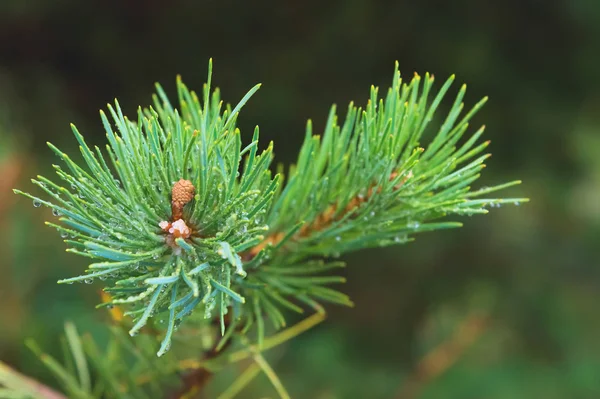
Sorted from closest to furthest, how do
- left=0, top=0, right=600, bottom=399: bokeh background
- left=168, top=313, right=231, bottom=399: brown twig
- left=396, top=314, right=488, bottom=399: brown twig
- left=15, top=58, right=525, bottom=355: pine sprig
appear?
left=15, top=58, right=525, bottom=355: pine sprig, left=168, top=313, right=231, bottom=399: brown twig, left=396, top=314, right=488, bottom=399: brown twig, left=0, top=0, right=600, bottom=399: bokeh background

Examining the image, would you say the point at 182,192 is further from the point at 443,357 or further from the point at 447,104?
the point at 447,104

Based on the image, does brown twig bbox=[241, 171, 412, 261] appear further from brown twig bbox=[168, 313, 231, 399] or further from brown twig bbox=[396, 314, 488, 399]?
brown twig bbox=[396, 314, 488, 399]

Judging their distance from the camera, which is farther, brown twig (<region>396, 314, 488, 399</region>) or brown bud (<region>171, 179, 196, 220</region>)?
brown twig (<region>396, 314, 488, 399</region>)

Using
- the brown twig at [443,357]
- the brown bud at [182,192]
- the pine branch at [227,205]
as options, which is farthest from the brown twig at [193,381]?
the brown twig at [443,357]

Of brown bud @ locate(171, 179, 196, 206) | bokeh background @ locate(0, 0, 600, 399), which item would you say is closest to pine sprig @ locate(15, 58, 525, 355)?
brown bud @ locate(171, 179, 196, 206)

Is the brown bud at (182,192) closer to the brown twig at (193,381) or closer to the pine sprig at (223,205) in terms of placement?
the pine sprig at (223,205)

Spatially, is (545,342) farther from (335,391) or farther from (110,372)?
(110,372)
